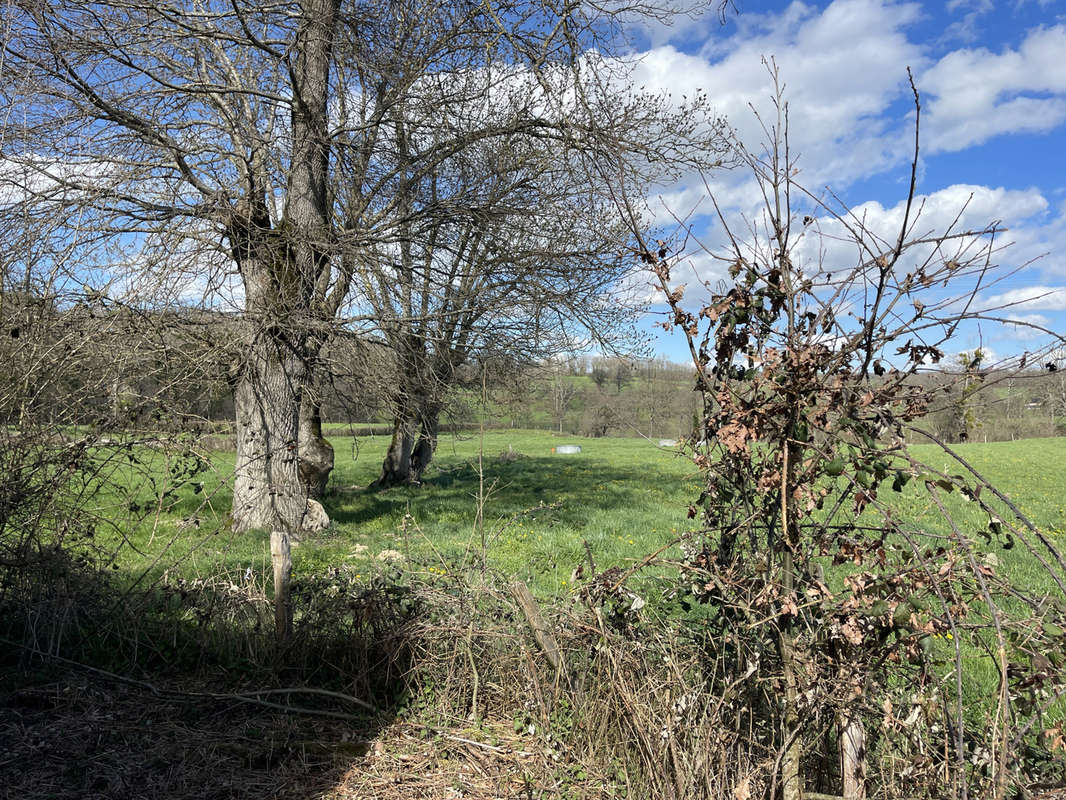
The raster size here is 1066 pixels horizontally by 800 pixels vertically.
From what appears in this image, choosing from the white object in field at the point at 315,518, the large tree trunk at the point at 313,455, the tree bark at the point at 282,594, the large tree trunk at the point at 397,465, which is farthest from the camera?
the large tree trunk at the point at 397,465

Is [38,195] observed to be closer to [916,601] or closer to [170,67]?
[170,67]

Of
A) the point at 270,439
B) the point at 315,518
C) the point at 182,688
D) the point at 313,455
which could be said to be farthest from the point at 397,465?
the point at 182,688

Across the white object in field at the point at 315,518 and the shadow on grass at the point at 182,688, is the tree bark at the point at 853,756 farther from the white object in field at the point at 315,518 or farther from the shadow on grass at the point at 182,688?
the white object in field at the point at 315,518

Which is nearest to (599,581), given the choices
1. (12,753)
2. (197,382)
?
(12,753)

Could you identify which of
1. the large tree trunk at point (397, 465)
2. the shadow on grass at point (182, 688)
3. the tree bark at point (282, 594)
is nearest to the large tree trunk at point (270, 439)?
the shadow on grass at point (182, 688)

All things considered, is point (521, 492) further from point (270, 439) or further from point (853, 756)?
point (853, 756)

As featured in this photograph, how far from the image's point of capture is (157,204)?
7863mm

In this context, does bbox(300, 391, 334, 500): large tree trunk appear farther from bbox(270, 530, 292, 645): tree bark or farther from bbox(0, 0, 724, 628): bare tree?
bbox(270, 530, 292, 645): tree bark

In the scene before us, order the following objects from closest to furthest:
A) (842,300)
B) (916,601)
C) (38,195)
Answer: (916,601) → (842,300) → (38,195)

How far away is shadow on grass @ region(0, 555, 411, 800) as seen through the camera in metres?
3.22

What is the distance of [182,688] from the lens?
158 inches

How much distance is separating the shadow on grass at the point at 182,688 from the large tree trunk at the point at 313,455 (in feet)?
22.6

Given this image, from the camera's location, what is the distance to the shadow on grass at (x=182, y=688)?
3.22 metres

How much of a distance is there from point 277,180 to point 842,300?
26.1ft
